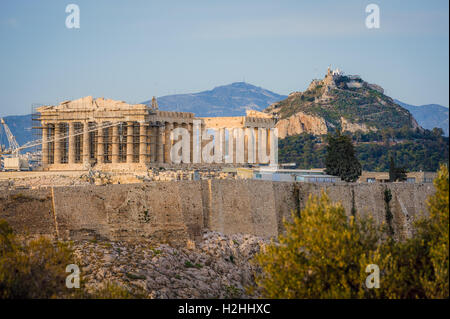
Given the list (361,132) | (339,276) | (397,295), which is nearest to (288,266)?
(339,276)

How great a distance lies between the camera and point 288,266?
3027 cm

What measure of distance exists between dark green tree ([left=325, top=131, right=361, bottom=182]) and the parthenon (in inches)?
559

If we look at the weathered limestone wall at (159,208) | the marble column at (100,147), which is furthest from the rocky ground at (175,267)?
the marble column at (100,147)

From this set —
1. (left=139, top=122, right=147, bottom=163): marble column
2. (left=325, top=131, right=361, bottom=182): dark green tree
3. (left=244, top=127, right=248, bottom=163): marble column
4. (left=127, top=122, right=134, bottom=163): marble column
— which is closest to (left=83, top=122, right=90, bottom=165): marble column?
(left=127, top=122, right=134, bottom=163): marble column

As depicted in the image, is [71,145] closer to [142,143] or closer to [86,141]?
[86,141]

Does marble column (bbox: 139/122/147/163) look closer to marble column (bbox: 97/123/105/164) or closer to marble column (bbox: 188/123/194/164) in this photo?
marble column (bbox: 97/123/105/164)

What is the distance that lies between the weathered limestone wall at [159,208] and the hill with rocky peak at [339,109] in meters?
74.0

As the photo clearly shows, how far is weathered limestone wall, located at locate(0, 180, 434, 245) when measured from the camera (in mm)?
38812

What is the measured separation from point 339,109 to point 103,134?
246ft

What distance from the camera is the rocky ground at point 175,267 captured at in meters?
34.7

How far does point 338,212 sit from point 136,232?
46.8ft

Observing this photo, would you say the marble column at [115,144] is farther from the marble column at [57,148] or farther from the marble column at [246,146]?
the marble column at [246,146]

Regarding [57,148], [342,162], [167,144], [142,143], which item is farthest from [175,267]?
[57,148]
